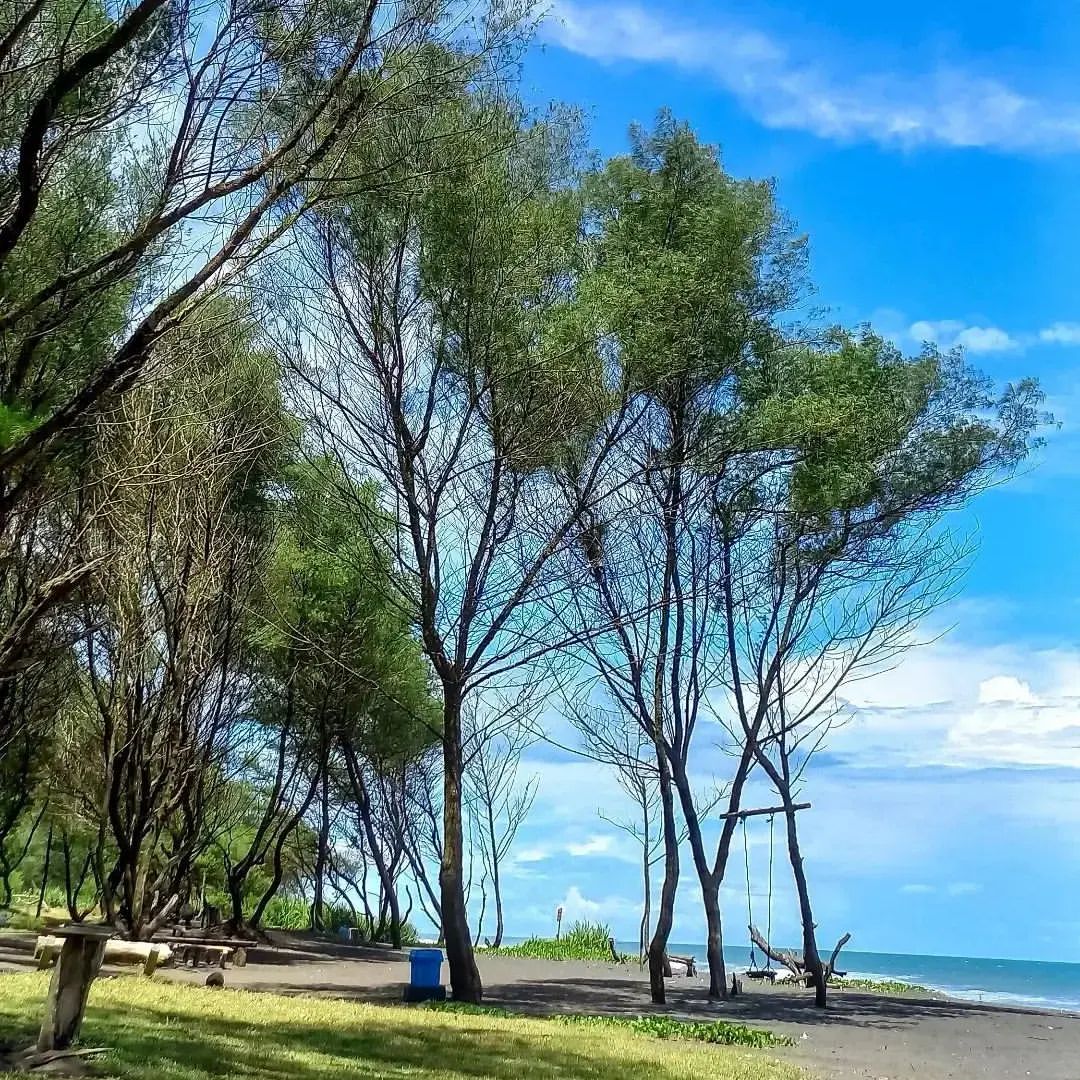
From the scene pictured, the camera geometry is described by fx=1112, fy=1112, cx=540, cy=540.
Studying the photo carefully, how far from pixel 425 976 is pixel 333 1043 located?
486 cm

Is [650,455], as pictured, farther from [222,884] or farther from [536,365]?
[222,884]

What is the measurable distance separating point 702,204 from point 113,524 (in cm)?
844

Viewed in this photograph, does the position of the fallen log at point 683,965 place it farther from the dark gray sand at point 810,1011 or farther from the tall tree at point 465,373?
the tall tree at point 465,373

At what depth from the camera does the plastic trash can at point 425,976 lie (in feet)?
41.1

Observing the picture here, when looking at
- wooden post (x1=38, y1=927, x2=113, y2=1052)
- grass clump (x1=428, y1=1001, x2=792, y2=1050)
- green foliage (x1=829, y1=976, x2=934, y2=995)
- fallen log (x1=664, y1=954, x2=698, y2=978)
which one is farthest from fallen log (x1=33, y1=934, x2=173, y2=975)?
green foliage (x1=829, y1=976, x2=934, y2=995)

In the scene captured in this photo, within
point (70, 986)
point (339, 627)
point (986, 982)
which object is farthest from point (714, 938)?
point (986, 982)

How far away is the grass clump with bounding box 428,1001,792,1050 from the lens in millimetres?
10484

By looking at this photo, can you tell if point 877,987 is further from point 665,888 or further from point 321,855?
point 321,855

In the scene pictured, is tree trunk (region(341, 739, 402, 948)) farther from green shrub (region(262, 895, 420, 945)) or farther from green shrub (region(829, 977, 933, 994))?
green shrub (region(829, 977, 933, 994))

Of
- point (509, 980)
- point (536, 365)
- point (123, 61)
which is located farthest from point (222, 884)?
point (123, 61)

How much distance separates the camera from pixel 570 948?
25.1 metres

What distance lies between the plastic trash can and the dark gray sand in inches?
20.7

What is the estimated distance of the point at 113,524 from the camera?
12.6m

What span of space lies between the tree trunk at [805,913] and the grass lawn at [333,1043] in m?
5.59
